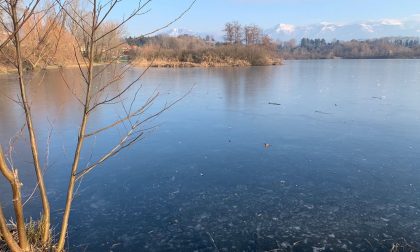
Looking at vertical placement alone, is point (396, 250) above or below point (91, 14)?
below

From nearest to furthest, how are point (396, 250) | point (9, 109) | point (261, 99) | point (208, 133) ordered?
point (396, 250)
point (208, 133)
point (9, 109)
point (261, 99)

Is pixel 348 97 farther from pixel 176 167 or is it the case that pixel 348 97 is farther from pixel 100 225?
pixel 100 225

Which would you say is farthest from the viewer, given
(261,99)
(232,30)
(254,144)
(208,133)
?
(232,30)

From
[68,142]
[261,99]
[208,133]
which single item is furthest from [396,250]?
[261,99]

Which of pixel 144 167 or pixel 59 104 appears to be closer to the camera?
pixel 144 167

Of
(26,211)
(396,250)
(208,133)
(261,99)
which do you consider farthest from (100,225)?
(261,99)

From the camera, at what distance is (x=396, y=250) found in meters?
3.10

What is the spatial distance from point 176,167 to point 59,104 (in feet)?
22.8

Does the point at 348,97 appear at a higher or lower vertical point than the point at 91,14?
lower

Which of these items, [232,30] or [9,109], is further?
[232,30]

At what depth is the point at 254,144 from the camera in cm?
653

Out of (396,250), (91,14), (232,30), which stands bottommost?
(396,250)

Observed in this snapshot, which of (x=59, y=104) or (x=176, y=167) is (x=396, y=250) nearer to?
(x=176, y=167)

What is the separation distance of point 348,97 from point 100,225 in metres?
10.3
